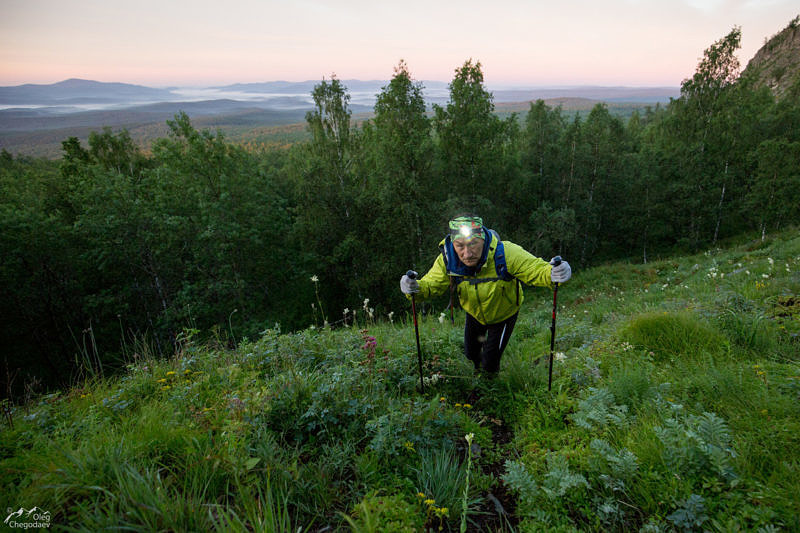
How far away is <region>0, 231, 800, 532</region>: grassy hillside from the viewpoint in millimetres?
2244

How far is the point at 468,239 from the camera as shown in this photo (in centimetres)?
403

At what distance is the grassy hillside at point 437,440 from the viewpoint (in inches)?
88.4

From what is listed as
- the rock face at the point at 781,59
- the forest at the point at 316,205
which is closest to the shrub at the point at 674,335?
the forest at the point at 316,205

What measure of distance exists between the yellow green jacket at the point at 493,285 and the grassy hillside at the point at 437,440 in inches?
35.1

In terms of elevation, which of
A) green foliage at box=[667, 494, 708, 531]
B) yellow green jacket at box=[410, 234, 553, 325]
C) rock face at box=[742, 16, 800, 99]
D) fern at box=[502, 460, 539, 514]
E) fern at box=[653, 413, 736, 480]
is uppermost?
rock face at box=[742, 16, 800, 99]

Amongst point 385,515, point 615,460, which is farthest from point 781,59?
point 385,515

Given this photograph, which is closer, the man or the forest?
the man

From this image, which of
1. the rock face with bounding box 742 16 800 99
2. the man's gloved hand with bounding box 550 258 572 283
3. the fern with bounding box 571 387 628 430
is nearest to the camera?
the fern with bounding box 571 387 628 430

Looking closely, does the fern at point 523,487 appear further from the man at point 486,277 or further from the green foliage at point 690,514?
the man at point 486,277

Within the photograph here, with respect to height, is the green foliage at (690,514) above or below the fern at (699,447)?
below

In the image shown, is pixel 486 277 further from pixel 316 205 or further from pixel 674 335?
pixel 316 205

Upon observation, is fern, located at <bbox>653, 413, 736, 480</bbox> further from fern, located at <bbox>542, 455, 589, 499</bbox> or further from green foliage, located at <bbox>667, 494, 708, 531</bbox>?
fern, located at <bbox>542, 455, 589, 499</bbox>

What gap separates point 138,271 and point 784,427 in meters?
26.3

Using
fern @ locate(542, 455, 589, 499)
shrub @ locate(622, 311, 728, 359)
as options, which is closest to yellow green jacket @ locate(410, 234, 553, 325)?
shrub @ locate(622, 311, 728, 359)
